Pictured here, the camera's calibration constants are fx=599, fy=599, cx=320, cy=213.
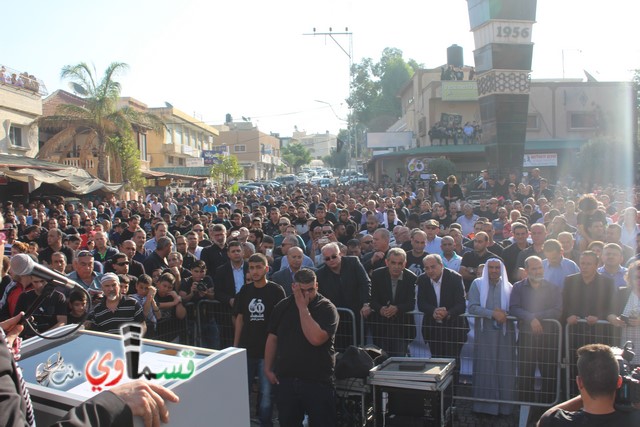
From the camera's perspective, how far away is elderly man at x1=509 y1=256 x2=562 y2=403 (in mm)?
6094

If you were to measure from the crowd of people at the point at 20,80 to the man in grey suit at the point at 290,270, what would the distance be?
2284 centimetres

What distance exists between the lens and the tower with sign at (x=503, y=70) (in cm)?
1980

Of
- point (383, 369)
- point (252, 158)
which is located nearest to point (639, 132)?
point (383, 369)

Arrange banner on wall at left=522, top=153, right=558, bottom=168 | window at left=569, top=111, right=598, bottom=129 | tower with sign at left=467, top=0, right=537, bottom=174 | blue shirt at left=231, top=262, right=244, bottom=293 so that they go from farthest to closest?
window at left=569, top=111, right=598, bottom=129, banner on wall at left=522, top=153, right=558, bottom=168, tower with sign at left=467, top=0, right=537, bottom=174, blue shirt at left=231, top=262, right=244, bottom=293

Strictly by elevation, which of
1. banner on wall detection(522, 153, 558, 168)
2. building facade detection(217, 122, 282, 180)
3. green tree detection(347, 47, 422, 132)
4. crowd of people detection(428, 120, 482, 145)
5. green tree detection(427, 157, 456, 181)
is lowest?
green tree detection(427, 157, 456, 181)

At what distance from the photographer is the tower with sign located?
1980 cm

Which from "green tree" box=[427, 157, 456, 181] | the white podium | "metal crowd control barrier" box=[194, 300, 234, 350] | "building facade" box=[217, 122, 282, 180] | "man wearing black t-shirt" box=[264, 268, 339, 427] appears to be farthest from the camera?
"building facade" box=[217, 122, 282, 180]

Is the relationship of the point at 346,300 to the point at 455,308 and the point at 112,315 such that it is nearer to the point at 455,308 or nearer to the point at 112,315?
the point at 455,308

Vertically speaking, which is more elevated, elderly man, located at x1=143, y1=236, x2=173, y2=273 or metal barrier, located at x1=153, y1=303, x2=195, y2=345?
elderly man, located at x1=143, y1=236, x2=173, y2=273

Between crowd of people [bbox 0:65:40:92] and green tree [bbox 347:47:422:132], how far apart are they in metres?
53.3

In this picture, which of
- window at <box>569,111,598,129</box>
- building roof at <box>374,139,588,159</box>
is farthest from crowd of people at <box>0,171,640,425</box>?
window at <box>569,111,598,129</box>

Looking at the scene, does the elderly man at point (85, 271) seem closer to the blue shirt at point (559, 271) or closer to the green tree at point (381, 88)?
the blue shirt at point (559, 271)

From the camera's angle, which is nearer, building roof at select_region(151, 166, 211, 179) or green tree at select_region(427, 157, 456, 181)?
green tree at select_region(427, 157, 456, 181)

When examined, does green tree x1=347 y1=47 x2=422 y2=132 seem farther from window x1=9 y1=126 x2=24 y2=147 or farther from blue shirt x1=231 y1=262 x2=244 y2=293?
blue shirt x1=231 y1=262 x2=244 y2=293
